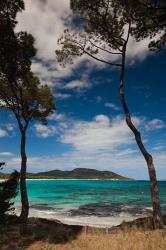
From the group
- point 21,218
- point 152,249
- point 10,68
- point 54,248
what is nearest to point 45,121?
point 10,68

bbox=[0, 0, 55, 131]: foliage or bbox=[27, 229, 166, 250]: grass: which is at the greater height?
bbox=[0, 0, 55, 131]: foliage

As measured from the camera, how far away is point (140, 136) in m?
17.5

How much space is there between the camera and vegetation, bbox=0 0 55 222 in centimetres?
1750

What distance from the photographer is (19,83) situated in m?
21.2

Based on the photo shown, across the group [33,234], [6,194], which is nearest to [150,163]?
[33,234]

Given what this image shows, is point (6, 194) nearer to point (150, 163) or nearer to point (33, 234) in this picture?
point (33, 234)

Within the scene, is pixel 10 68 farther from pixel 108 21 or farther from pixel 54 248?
pixel 54 248

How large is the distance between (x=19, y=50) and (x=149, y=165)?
10552 mm

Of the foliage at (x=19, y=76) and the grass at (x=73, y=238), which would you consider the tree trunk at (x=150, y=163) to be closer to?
the grass at (x=73, y=238)

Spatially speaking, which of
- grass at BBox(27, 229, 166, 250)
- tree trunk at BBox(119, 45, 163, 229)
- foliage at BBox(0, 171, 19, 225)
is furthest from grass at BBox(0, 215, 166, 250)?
foliage at BBox(0, 171, 19, 225)

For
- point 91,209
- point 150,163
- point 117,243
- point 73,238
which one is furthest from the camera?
point 91,209

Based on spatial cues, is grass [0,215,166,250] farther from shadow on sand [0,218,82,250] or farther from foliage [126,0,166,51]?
foliage [126,0,166,51]

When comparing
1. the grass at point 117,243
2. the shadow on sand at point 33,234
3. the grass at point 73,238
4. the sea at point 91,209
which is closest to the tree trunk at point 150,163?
the grass at point 73,238

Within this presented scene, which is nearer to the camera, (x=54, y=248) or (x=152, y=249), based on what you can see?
(x=152, y=249)
